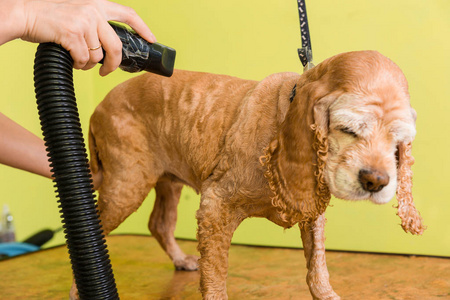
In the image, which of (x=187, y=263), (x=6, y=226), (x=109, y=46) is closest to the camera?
(x=109, y=46)

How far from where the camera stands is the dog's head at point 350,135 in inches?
52.6

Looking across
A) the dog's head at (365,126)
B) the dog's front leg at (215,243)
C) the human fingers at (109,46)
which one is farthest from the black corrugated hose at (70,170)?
the dog's head at (365,126)

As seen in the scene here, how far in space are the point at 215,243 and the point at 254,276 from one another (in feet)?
2.86

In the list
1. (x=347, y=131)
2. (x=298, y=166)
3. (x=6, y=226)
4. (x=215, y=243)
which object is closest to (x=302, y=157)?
(x=298, y=166)


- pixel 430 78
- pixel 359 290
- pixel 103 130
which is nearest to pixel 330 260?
pixel 359 290

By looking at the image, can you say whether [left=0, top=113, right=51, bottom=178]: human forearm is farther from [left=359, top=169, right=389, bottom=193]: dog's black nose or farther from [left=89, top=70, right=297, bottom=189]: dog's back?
[left=359, top=169, right=389, bottom=193]: dog's black nose

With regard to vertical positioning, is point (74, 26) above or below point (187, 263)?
above

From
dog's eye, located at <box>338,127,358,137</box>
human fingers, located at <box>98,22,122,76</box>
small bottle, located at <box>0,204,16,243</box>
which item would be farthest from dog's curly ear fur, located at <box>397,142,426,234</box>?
small bottle, located at <box>0,204,16,243</box>

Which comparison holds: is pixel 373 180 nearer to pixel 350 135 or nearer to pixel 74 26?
pixel 350 135

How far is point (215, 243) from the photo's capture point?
71.0 inches

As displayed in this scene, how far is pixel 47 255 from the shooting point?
3.25 metres

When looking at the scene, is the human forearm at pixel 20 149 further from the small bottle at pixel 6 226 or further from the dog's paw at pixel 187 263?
the small bottle at pixel 6 226

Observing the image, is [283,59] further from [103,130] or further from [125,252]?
[125,252]

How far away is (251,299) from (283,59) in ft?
5.83
